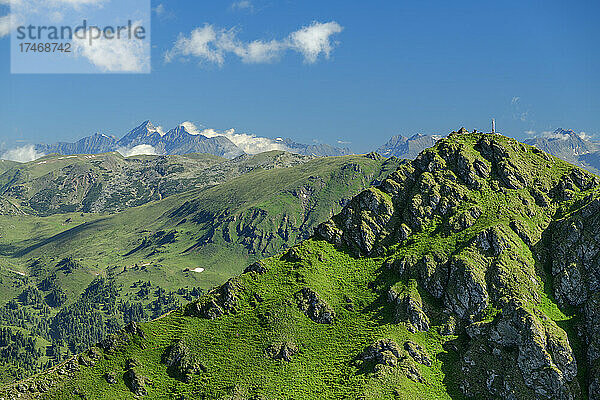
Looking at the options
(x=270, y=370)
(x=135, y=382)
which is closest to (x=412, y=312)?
(x=270, y=370)

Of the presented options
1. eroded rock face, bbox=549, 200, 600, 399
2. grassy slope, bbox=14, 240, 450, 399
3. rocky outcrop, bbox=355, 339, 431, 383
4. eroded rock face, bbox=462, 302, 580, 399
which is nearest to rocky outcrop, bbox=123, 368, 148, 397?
grassy slope, bbox=14, 240, 450, 399

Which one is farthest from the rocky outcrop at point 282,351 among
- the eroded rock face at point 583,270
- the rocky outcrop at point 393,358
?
the eroded rock face at point 583,270

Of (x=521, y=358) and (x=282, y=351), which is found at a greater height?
(x=521, y=358)

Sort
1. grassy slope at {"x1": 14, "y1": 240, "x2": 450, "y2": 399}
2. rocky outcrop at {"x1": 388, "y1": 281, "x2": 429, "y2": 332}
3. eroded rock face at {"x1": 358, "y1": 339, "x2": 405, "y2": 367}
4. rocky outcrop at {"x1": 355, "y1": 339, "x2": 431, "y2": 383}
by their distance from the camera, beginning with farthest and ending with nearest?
rocky outcrop at {"x1": 388, "y1": 281, "x2": 429, "y2": 332} < eroded rock face at {"x1": 358, "y1": 339, "x2": 405, "y2": 367} < rocky outcrop at {"x1": 355, "y1": 339, "x2": 431, "y2": 383} < grassy slope at {"x1": 14, "y1": 240, "x2": 450, "y2": 399}

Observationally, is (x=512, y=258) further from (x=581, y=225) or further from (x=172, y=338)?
(x=172, y=338)

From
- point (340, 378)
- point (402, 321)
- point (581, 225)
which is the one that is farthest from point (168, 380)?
point (581, 225)

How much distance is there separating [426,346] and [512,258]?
51.0 meters

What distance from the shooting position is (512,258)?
199 metres

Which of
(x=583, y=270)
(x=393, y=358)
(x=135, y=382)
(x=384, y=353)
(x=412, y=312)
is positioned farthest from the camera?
(x=412, y=312)

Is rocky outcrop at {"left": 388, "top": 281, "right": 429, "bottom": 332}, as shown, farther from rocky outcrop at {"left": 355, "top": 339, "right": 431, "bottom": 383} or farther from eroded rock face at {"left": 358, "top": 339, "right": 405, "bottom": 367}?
eroded rock face at {"left": 358, "top": 339, "right": 405, "bottom": 367}

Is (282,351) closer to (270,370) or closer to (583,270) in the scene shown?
(270,370)

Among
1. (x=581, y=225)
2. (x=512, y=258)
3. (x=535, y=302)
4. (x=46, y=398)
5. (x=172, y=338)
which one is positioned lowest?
(x=46, y=398)

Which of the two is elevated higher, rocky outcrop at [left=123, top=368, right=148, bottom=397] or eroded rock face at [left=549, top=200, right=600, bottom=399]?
eroded rock face at [left=549, top=200, right=600, bottom=399]

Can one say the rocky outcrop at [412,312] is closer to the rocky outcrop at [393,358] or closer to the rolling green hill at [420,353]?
the rolling green hill at [420,353]
